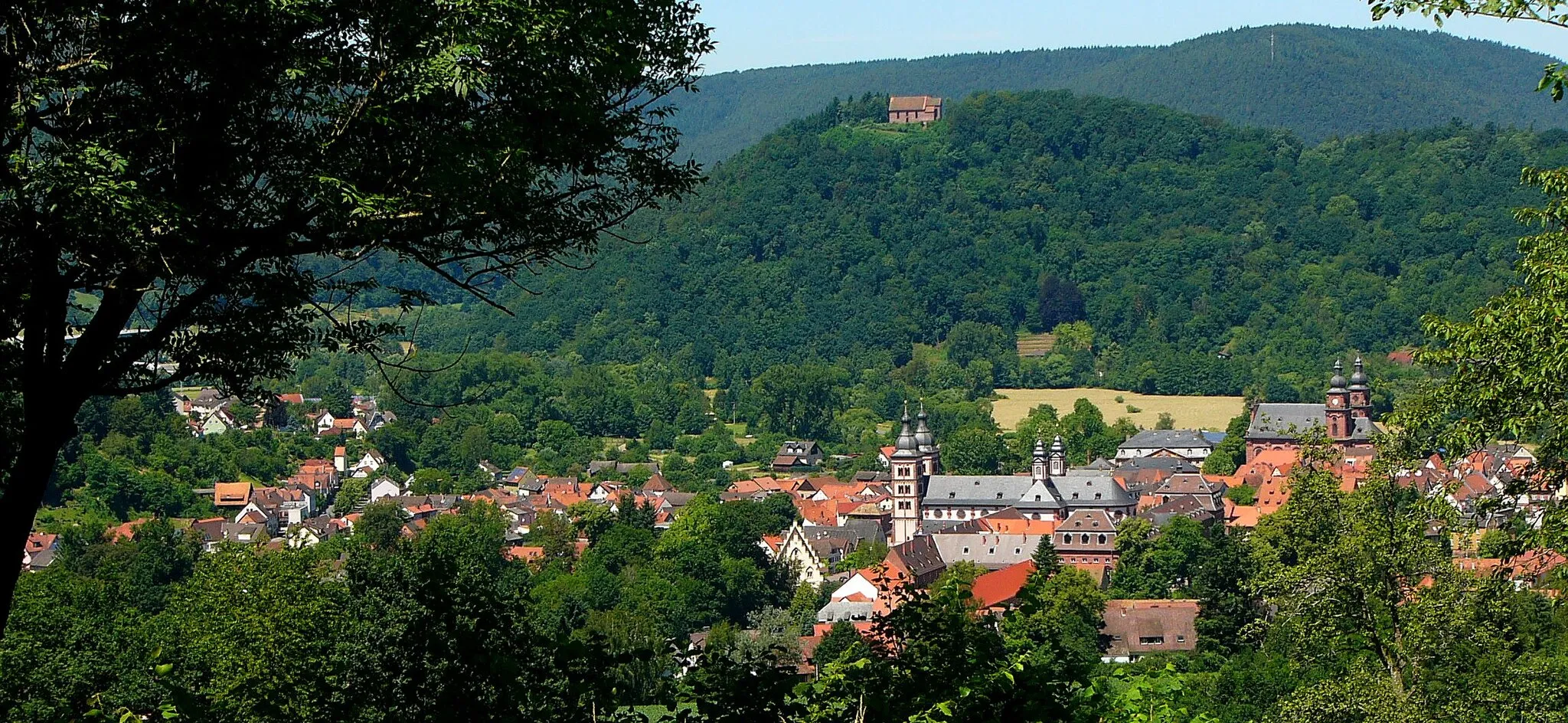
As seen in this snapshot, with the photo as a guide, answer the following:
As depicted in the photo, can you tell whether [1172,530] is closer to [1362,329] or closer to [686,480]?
[686,480]

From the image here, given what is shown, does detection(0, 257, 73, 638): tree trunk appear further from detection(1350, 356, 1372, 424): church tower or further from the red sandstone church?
detection(1350, 356, 1372, 424): church tower

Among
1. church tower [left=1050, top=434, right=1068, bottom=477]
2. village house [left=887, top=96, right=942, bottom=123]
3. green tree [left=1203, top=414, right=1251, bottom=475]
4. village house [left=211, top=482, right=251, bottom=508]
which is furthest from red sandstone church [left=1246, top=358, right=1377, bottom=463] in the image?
village house [left=887, top=96, right=942, bottom=123]

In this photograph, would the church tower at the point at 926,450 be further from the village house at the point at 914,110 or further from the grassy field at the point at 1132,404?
the village house at the point at 914,110

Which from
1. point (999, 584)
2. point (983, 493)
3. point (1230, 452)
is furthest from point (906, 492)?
point (999, 584)

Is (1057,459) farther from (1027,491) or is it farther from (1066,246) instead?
(1066,246)

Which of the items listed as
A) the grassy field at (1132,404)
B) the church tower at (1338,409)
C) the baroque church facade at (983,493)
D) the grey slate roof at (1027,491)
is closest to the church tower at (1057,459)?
the baroque church facade at (983,493)
